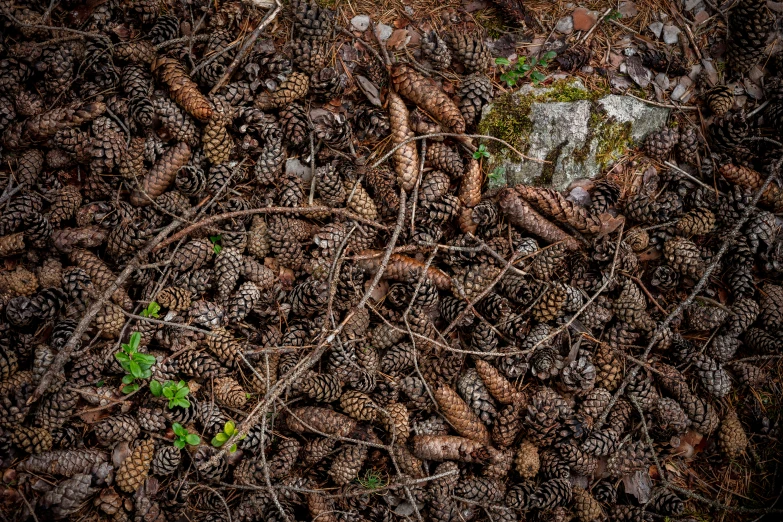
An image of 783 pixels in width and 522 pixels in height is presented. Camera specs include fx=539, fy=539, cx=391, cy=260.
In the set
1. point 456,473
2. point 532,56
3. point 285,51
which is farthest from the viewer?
point 532,56

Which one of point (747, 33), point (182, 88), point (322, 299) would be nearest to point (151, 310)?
point (322, 299)

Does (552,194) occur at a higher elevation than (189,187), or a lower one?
lower

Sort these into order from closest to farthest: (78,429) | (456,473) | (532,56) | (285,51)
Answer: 1. (78,429)
2. (456,473)
3. (285,51)
4. (532,56)

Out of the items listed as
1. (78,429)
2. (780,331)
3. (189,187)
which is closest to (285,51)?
(189,187)

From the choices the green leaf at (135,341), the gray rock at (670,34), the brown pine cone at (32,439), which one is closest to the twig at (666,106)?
the gray rock at (670,34)

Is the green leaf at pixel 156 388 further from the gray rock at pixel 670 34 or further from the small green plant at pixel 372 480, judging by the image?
the gray rock at pixel 670 34

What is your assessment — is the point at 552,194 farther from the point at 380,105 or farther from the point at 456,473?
the point at 456,473

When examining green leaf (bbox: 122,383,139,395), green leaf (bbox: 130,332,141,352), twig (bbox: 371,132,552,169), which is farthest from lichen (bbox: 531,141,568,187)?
green leaf (bbox: 122,383,139,395)
